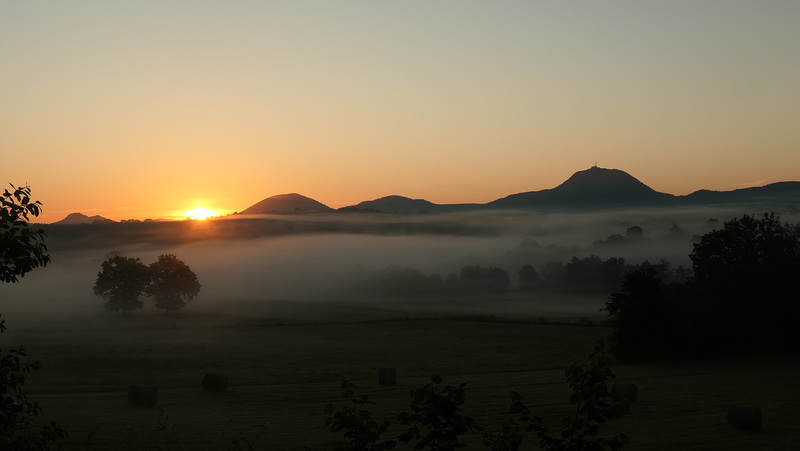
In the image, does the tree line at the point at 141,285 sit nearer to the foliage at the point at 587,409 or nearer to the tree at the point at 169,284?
the tree at the point at 169,284

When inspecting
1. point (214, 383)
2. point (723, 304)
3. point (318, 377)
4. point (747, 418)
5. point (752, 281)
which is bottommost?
point (318, 377)

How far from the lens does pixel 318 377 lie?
47906 millimetres

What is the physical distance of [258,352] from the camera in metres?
60.8

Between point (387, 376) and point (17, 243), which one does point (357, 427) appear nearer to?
point (17, 243)

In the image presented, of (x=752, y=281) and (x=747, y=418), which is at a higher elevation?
(x=752, y=281)

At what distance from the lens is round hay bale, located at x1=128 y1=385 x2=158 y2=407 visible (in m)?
Result: 36.3

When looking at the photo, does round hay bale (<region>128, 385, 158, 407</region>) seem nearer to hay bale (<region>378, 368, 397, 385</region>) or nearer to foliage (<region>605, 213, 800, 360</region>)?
hay bale (<region>378, 368, 397, 385</region>)

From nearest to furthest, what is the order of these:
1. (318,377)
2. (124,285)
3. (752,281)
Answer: (318,377)
(752,281)
(124,285)

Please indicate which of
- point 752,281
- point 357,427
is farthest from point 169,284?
point 357,427

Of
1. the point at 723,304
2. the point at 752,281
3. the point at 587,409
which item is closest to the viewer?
the point at 587,409

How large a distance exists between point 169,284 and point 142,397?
70035 millimetres

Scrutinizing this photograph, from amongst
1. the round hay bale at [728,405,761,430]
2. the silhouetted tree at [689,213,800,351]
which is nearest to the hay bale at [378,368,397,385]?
the round hay bale at [728,405,761,430]

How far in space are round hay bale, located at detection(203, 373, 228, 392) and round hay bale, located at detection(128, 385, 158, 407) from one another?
5002 millimetres

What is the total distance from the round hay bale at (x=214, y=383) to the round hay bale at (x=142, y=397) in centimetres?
500
